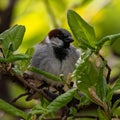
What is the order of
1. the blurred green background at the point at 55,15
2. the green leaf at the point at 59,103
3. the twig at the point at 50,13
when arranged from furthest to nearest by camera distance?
the twig at the point at 50,13 < the blurred green background at the point at 55,15 < the green leaf at the point at 59,103

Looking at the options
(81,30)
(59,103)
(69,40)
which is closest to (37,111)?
(59,103)

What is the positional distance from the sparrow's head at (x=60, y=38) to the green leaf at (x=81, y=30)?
1.29m

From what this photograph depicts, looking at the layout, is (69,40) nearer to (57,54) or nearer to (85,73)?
(57,54)

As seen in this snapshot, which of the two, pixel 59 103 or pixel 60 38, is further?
pixel 60 38

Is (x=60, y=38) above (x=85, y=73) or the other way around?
the other way around

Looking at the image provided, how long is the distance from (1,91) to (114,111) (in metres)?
1.21

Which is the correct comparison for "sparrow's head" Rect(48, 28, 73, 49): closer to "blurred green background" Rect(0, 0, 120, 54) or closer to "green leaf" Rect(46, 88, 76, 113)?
"blurred green background" Rect(0, 0, 120, 54)

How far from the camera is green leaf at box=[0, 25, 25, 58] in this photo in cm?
81

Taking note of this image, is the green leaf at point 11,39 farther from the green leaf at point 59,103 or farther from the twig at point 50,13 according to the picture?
the twig at point 50,13

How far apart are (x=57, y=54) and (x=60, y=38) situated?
9 centimetres

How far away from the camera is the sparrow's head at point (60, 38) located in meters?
2.18

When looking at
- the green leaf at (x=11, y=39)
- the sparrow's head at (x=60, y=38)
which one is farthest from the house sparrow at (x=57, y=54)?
the green leaf at (x=11, y=39)

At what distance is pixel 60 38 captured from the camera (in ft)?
7.56

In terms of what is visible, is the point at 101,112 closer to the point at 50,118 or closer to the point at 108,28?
the point at 50,118
